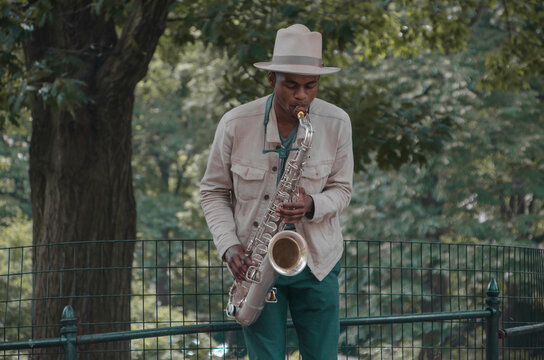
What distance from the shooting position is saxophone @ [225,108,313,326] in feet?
11.8

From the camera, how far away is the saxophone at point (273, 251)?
360 centimetres

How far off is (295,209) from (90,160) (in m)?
4.85

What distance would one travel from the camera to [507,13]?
1084cm

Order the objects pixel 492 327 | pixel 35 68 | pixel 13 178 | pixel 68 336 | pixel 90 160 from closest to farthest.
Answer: pixel 68 336 < pixel 492 327 < pixel 35 68 < pixel 90 160 < pixel 13 178

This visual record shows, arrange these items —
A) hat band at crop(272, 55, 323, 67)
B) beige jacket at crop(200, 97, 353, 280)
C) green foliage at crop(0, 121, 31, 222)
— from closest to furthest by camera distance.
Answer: hat band at crop(272, 55, 323, 67) → beige jacket at crop(200, 97, 353, 280) → green foliage at crop(0, 121, 31, 222)

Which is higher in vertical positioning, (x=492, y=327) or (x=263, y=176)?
(x=263, y=176)

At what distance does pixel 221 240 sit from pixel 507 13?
819cm

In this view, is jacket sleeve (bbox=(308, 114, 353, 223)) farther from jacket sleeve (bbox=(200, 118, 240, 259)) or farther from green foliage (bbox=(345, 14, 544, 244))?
green foliage (bbox=(345, 14, 544, 244))

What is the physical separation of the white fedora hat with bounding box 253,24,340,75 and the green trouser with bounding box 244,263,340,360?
90cm

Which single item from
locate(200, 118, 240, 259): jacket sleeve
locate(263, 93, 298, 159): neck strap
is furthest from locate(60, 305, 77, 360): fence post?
locate(263, 93, 298, 159): neck strap

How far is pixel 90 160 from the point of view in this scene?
8031 mm

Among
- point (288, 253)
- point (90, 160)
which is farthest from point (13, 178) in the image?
point (288, 253)

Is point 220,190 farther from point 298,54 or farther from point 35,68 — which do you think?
point 35,68

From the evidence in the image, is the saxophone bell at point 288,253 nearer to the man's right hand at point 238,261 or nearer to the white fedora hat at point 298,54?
the man's right hand at point 238,261
